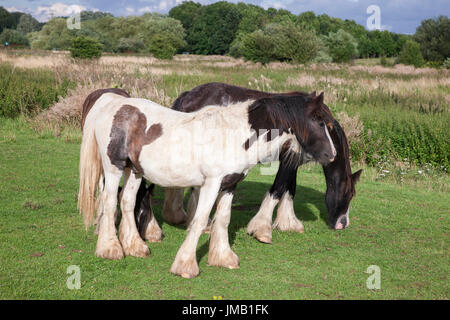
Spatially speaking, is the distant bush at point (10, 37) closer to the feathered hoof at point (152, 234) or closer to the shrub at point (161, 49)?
the shrub at point (161, 49)

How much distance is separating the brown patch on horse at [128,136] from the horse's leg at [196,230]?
2.78ft

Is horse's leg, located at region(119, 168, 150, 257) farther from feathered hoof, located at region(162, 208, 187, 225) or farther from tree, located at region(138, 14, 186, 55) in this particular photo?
tree, located at region(138, 14, 186, 55)

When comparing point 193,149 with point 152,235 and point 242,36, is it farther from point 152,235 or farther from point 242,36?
point 242,36

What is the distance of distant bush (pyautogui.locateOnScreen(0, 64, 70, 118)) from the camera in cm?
1540

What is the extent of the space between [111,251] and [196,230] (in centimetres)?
124

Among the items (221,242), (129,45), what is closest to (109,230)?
(221,242)

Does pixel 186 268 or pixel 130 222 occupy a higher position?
pixel 130 222

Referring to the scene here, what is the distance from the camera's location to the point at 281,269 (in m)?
5.12

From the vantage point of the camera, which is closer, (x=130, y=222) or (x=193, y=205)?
(x=130, y=222)

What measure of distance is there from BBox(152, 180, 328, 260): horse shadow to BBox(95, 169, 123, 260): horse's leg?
1203mm

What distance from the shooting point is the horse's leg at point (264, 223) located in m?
6.07

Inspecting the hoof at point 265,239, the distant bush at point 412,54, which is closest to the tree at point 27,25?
the distant bush at point 412,54

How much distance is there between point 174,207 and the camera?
6727mm
